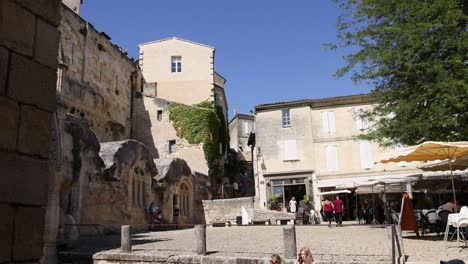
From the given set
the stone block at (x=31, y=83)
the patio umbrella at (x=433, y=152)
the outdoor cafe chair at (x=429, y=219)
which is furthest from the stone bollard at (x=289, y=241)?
the stone block at (x=31, y=83)

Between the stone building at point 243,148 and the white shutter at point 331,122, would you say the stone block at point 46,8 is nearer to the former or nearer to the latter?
the white shutter at point 331,122

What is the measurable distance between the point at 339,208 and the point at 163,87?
20054mm

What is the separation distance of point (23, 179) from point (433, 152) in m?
9.26

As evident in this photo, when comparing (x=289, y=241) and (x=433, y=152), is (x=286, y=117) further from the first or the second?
(x=289, y=241)

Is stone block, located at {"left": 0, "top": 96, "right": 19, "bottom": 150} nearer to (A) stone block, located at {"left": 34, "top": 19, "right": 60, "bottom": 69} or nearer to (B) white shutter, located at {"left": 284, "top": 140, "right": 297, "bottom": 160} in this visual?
(A) stone block, located at {"left": 34, "top": 19, "right": 60, "bottom": 69}

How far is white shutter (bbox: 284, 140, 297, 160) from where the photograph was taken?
28516 millimetres

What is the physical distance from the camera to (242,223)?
22.5m

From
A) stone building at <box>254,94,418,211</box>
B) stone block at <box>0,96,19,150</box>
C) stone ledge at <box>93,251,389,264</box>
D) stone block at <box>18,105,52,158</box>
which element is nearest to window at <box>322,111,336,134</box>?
stone building at <box>254,94,418,211</box>

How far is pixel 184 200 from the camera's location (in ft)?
79.9

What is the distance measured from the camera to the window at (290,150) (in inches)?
1123

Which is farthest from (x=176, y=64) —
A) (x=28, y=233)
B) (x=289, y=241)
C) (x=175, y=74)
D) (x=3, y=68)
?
(x=28, y=233)

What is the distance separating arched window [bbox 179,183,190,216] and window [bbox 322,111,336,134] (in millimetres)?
10345

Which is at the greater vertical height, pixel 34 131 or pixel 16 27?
pixel 16 27

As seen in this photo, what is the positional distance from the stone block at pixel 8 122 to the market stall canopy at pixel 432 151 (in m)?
8.79
